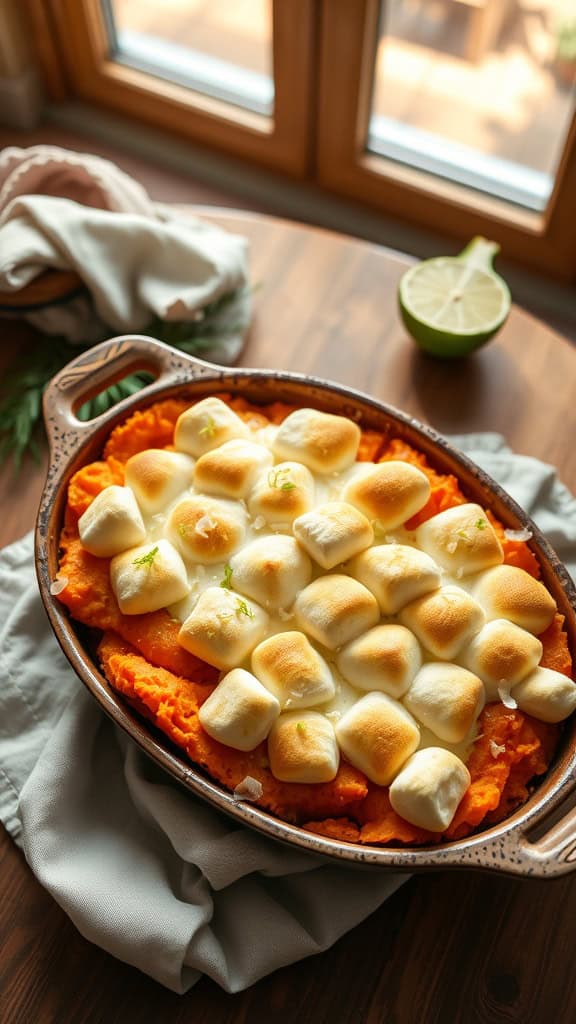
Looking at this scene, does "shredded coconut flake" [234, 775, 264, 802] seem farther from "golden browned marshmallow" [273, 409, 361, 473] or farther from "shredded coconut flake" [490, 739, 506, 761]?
"golden browned marshmallow" [273, 409, 361, 473]

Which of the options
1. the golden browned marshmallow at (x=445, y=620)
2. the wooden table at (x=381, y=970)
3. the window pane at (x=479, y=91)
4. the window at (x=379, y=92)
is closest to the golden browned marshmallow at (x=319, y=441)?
the golden browned marshmallow at (x=445, y=620)

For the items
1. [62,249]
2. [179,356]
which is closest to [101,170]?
[62,249]

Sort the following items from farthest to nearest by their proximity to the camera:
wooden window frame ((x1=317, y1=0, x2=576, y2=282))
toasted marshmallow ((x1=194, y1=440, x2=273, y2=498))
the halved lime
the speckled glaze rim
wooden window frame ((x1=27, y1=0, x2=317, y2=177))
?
wooden window frame ((x1=27, y1=0, x2=317, y2=177))
wooden window frame ((x1=317, y1=0, x2=576, y2=282))
the halved lime
toasted marshmallow ((x1=194, y1=440, x2=273, y2=498))
the speckled glaze rim

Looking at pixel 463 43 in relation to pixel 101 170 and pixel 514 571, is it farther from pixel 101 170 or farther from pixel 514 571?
pixel 514 571

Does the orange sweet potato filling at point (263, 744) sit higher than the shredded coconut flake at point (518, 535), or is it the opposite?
the shredded coconut flake at point (518, 535)

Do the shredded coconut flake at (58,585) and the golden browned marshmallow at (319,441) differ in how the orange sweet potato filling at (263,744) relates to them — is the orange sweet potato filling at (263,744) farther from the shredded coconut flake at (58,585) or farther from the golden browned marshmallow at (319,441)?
the golden browned marshmallow at (319,441)

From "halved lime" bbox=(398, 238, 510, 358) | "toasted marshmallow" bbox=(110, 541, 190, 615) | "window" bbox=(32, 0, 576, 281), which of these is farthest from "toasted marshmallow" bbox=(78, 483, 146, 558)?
"window" bbox=(32, 0, 576, 281)

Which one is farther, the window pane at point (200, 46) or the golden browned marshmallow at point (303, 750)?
the window pane at point (200, 46)
